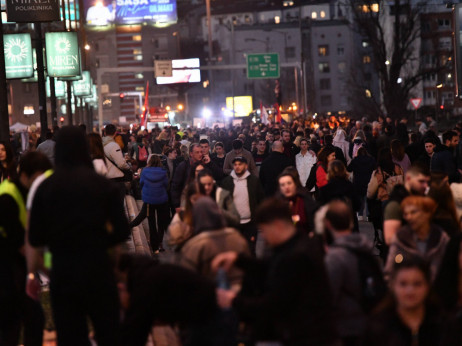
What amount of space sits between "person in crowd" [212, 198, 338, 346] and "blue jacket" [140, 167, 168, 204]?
10690 millimetres

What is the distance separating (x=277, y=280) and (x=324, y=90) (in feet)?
411

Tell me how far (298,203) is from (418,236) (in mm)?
3221

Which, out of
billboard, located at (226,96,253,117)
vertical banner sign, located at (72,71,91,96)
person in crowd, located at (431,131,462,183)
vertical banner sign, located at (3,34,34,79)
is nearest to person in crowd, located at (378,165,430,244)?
person in crowd, located at (431,131,462,183)

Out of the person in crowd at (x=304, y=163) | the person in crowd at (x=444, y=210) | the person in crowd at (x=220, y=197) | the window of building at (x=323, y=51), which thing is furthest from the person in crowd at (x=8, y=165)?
the window of building at (x=323, y=51)

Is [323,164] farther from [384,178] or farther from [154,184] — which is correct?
[154,184]

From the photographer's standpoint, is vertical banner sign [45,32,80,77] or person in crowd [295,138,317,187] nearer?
person in crowd [295,138,317,187]

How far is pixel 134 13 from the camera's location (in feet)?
269

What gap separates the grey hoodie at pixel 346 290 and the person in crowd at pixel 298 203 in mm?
4333

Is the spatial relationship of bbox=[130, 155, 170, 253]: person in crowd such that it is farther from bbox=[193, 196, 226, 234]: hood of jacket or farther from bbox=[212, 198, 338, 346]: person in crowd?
bbox=[212, 198, 338, 346]: person in crowd

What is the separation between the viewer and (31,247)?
714 centimetres

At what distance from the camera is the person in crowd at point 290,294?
6.05 metres

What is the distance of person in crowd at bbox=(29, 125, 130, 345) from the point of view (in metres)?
6.84

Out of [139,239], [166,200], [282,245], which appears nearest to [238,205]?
[166,200]

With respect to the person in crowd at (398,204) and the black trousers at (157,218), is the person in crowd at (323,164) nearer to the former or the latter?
the black trousers at (157,218)
